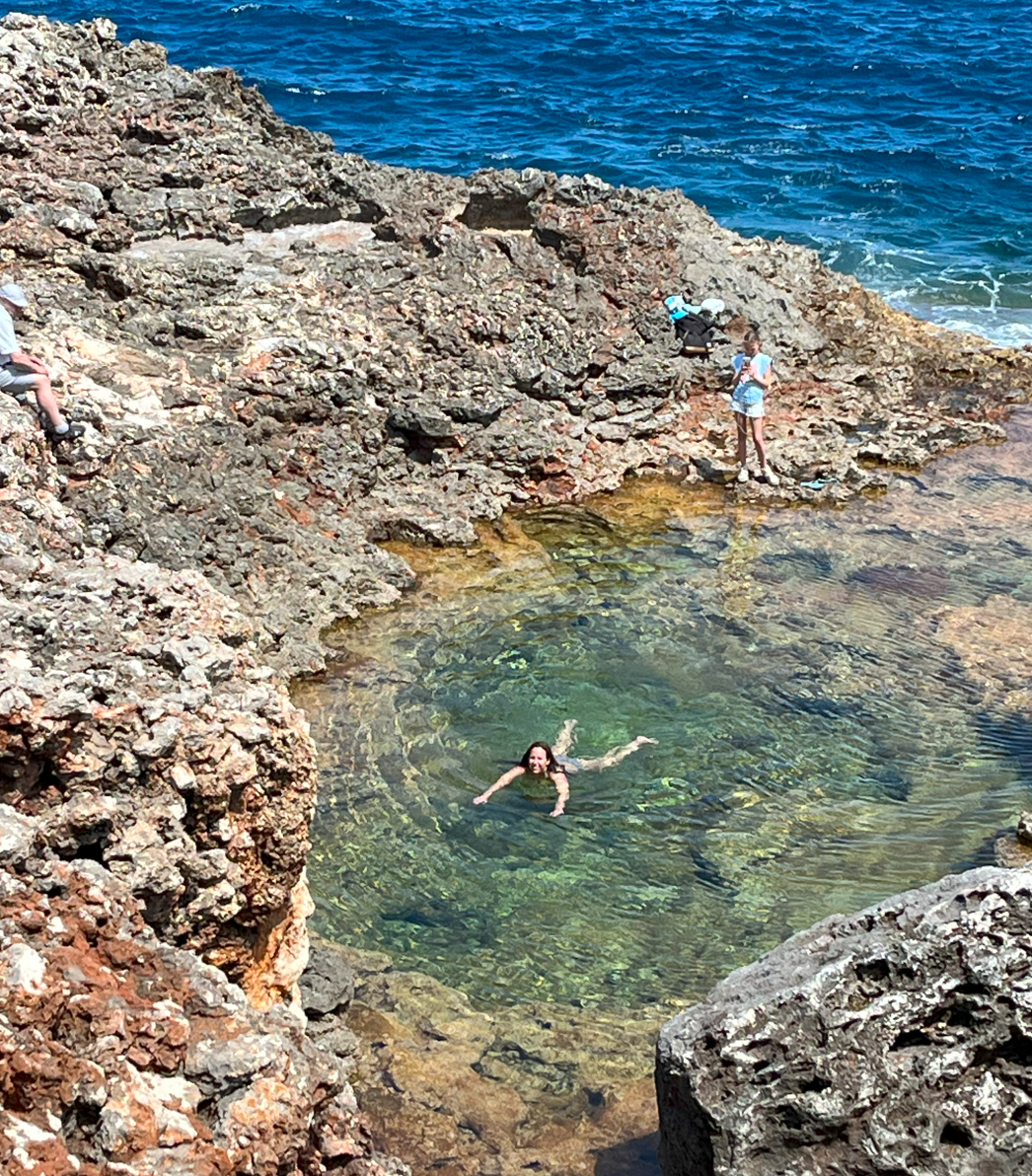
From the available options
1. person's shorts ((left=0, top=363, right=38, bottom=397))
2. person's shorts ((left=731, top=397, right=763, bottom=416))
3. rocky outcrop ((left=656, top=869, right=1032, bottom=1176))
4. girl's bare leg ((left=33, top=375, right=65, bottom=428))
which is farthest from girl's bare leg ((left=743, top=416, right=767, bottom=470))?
rocky outcrop ((left=656, top=869, right=1032, bottom=1176))

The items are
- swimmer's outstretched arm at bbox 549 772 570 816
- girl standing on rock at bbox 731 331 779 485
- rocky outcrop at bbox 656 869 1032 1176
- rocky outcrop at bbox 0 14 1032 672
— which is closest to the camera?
rocky outcrop at bbox 656 869 1032 1176

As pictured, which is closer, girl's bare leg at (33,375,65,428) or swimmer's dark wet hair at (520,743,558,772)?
swimmer's dark wet hair at (520,743,558,772)

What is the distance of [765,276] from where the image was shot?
1980 cm

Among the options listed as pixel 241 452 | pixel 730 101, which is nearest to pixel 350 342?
pixel 241 452

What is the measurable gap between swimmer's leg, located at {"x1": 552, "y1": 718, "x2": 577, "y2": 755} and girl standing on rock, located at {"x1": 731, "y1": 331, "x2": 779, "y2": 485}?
5.21m

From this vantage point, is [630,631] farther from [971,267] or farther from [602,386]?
[971,267]

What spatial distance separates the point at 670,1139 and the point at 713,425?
11.7m

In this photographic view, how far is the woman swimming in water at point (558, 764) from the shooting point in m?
11.5

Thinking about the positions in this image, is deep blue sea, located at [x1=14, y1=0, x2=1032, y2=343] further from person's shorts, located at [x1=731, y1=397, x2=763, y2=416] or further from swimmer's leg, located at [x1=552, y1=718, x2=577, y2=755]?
swimmer's leg, located at [x1=552, y1=718, x2=577, y2=755]

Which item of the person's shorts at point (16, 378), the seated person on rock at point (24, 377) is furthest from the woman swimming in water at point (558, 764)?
the person's shorts at point (16, 378)

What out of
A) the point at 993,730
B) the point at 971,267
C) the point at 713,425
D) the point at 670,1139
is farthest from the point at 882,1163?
the point at 971,267

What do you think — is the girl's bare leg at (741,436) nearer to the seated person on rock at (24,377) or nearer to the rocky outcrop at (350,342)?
the rocky outcrop at (350,342)

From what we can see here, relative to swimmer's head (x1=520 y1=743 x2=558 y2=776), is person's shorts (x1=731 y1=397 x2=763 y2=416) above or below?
above

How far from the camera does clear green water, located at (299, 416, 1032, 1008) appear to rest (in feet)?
33.6
